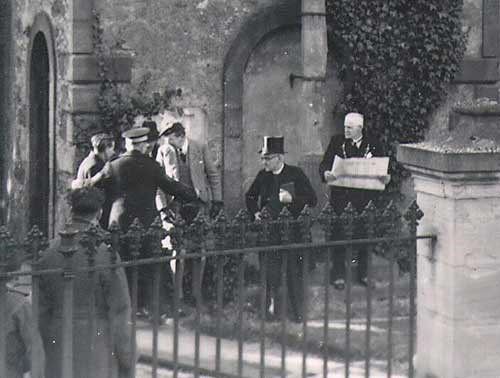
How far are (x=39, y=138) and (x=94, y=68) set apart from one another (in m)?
1.98

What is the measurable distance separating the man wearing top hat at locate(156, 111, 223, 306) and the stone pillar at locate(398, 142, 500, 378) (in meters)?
5.03

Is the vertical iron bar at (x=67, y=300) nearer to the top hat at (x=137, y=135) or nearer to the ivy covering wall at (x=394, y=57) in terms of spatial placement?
the top hat at (x=137, y=135)

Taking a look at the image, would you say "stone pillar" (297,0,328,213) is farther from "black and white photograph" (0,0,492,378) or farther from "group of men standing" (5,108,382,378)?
"group of men standing" (5,108,382,378)

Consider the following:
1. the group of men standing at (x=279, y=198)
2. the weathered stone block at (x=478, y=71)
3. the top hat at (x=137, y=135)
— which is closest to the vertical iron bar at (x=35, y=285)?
the group of men standing at (x=279, y=198)

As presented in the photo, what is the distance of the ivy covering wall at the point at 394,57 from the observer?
1434 centimetres

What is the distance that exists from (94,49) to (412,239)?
6.51 metres

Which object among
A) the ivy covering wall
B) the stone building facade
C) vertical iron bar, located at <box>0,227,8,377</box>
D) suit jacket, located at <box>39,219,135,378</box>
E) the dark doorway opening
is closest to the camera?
vertical iron bar, located at <box>0,227,8,377</box>

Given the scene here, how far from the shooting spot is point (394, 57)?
1447cm

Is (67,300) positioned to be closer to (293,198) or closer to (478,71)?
(293,198)

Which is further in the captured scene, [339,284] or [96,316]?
[339,284]

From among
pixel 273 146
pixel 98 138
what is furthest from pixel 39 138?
pixel 273 146

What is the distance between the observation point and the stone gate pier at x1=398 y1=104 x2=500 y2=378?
7.55 meters

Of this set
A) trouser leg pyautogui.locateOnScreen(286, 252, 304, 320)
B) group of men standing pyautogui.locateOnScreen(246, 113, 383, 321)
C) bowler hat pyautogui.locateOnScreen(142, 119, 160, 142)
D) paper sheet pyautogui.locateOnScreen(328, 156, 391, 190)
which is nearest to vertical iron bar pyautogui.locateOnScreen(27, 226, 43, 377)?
group of men standing pyautogui.locateOnScreen(246, 113, 383, 321)

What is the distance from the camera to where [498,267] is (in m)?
7.69
